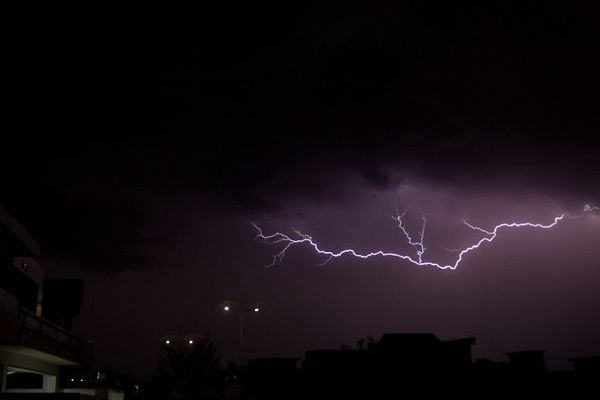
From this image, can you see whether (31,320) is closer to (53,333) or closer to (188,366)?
(53,333)

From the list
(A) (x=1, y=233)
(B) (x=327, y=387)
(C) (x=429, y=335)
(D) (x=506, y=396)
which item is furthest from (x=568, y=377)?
(A) (x=1, y=233)

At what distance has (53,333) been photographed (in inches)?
744

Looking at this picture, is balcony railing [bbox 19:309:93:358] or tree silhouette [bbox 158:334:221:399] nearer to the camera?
balcony railing [bbox 19:309:93:358]

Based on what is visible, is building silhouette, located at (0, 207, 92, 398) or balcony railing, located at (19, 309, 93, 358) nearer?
building silhouette, located at (0, 207, 92, 398)

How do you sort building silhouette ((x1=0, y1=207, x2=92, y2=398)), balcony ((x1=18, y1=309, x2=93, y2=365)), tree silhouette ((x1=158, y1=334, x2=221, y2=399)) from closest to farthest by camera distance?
building silhouette ((x1=0, y1=207, x2=92, y2=398)), balcony ((x1=18, y1=309, x2=93, y2=365)), tree silhouette ((x1=158, y1=334, x2=221, y2=399))

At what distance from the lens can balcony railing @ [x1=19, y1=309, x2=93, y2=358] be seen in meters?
15.5

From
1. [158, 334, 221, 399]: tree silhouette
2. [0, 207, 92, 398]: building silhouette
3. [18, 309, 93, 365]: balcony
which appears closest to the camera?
[0, 207, 92, 398]: building silhouette

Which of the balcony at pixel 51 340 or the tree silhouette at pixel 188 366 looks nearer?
the balcony at pixel 51 340

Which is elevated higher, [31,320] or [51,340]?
[31,320]

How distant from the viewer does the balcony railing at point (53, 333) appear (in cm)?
1551

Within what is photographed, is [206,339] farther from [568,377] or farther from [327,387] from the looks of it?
[568,377]

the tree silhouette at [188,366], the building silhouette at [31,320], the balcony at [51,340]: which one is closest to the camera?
the building silhouette at [31,320]

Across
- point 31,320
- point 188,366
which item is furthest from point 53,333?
point 188,366

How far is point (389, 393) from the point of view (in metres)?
20.9
